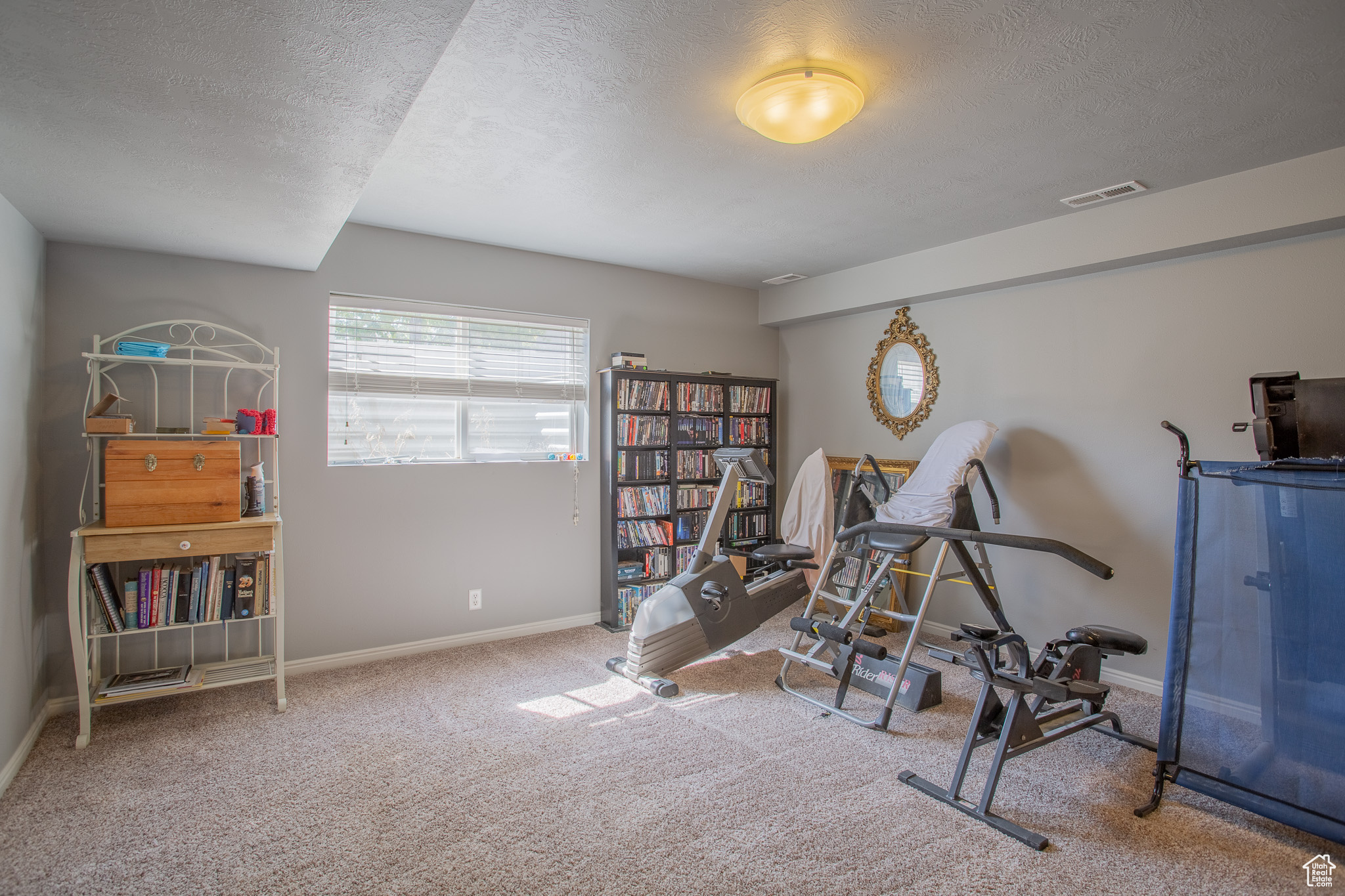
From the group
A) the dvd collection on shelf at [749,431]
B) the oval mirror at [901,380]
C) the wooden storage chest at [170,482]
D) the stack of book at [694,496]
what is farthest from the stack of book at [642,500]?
the wooden storage chest at [170,482]

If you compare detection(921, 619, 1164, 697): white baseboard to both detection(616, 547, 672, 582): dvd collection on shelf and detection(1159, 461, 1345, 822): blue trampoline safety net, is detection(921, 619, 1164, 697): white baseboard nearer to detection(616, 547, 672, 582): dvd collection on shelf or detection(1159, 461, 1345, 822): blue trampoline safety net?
detection(1159, 461, 1345, 822): blue trampoline safety net

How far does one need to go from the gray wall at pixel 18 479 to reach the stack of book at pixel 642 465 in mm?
2895

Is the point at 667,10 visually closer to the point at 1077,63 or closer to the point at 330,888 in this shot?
the point at 1077,63

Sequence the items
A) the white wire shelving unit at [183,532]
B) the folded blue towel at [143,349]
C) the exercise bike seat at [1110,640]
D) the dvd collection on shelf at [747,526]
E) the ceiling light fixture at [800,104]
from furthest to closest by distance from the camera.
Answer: the dvd collection on shelf at [747,526] → the folded blue towel at [143,349] → the white wire shelving unit at [183,532] → the exercise bike seat at [1110,640] → the ceiling light fixture at [800,104]

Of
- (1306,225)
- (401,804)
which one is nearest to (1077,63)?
(1306,225)

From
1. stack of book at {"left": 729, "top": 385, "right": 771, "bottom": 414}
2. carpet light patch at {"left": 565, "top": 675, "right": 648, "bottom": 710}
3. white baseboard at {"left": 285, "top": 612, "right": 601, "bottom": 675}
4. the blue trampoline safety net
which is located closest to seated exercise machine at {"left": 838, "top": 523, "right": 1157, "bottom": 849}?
the blue trampoline safety net

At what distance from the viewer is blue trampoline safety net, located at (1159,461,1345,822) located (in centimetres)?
213

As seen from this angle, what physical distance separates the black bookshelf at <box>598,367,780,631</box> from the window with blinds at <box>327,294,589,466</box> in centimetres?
23

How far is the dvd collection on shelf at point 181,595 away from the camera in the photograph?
112 inches

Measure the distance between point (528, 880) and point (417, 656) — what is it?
87.3 inches

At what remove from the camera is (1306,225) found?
2814 millimetres

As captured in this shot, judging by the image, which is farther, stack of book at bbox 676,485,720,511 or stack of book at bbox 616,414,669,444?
stack of book at bbox 676,485,720,511

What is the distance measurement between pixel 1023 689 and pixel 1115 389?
6.75 feet

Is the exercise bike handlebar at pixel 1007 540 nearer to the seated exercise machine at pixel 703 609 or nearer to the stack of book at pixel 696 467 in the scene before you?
the seated exercise machine at pixel 703 609
